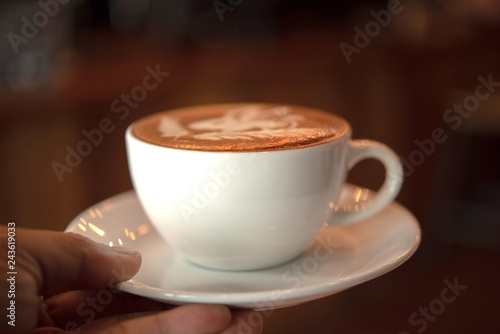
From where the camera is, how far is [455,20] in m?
1.68

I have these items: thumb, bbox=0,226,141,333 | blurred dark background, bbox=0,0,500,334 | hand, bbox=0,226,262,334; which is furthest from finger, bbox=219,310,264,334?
blurred dark background, bbox=0,0,500,334

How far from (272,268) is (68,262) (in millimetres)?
198

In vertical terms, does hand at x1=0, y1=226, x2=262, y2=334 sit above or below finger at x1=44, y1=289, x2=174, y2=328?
above

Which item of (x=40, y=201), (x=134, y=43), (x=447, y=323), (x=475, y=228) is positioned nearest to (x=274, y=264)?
(x=447, y=323)

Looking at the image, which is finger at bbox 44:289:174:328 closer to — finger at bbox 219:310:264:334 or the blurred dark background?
finger at bbox 219:310:264:334

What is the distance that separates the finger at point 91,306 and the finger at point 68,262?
0.15 ft

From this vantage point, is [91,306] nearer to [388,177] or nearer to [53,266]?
[53,266]

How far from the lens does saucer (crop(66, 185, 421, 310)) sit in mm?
410

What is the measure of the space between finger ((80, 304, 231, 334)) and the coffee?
141 millimetres

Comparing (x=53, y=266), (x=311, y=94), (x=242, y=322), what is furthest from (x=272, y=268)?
(x=311, y=94)

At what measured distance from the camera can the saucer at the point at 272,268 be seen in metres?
0.41

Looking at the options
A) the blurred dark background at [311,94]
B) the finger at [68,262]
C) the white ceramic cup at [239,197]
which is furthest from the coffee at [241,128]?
the blurred dark background at [311,94]

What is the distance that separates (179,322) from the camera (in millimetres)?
421

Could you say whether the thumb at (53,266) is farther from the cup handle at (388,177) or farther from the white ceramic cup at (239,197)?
the cup handle at (388,177)
